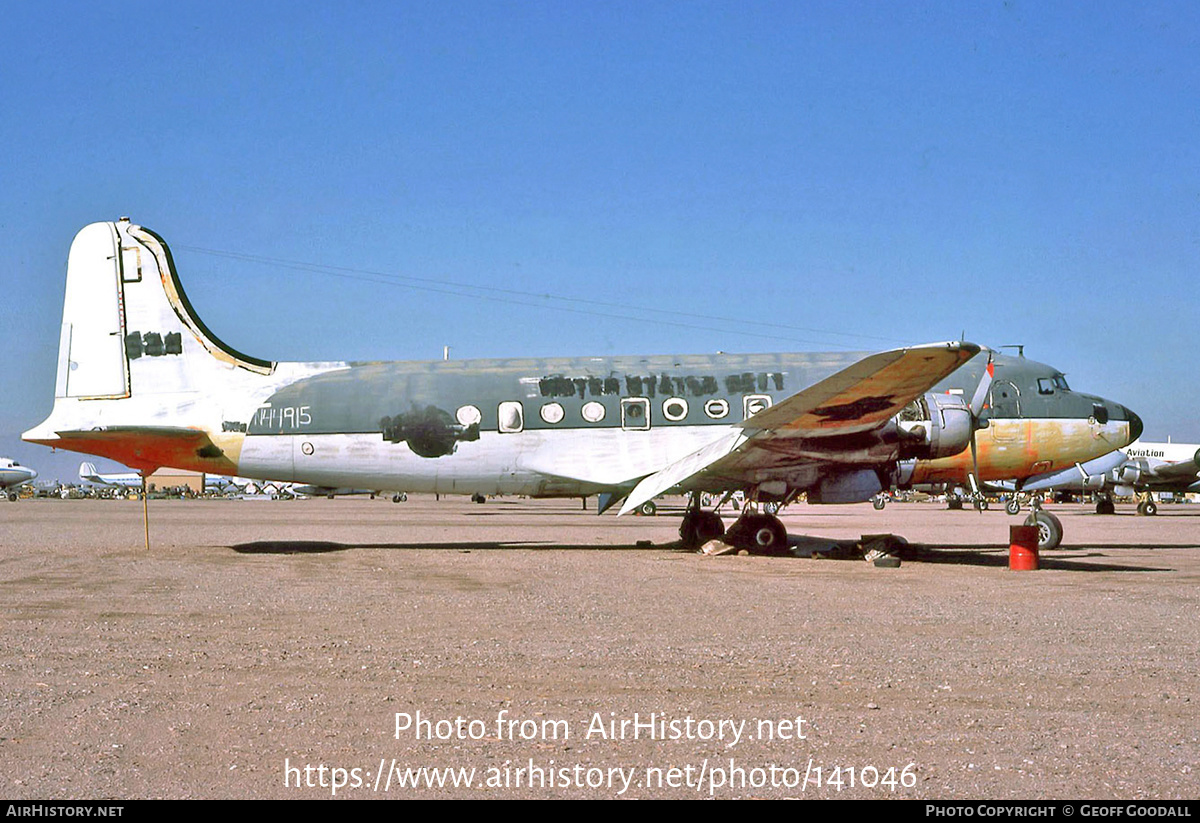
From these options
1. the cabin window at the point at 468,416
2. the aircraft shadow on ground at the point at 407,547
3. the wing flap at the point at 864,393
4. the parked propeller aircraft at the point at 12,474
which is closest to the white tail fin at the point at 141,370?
the aircraft shadow on ground at the point at 407,547

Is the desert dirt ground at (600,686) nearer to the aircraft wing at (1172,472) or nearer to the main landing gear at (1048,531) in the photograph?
the main landing gear at (1048,531)

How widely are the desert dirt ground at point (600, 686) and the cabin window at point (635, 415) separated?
5.75 m

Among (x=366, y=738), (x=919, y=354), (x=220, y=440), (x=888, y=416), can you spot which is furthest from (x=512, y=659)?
(x=220, y=440)

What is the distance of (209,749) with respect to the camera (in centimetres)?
659

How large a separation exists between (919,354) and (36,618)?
42.4ft

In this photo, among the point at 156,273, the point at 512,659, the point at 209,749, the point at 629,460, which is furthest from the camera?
the point at 156,273

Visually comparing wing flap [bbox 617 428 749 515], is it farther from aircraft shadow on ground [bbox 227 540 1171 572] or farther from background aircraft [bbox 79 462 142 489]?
background aircraft [bbox 79 462 142 489]

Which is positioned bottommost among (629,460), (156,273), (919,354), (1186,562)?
(1186,562)

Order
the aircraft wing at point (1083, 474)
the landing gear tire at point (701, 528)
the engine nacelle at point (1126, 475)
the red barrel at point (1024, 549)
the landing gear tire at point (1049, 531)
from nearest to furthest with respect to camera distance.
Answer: the red barrel at point (1024, 549), the landing gear tire at point (1049, 531), the landing gear tire at point (701, 528), the aircraft wing at point (1083, 474), the engine nacelle at point (1126, 475)

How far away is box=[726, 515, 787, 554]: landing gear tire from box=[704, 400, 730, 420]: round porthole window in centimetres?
225

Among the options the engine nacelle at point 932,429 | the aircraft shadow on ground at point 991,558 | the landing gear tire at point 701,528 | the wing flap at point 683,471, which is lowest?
the aircraft shadow on ground at point 991,558

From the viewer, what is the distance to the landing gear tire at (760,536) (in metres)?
22.2

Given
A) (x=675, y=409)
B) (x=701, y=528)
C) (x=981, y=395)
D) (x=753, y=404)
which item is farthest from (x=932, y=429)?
(x=701, y=528)

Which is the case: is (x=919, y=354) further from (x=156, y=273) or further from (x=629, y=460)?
(x=156, y=273)
